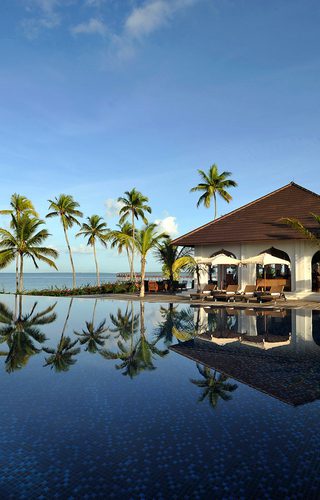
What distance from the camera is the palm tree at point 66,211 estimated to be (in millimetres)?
35791

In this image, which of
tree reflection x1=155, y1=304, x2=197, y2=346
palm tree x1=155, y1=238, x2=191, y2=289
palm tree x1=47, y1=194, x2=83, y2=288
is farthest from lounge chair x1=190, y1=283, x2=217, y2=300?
palm tree x1=47, y1=194, x2=83, y2=288

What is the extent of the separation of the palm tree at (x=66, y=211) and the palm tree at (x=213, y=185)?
12166 mm

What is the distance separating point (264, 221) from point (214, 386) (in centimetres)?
1865

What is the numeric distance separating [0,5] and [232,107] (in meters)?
12.9

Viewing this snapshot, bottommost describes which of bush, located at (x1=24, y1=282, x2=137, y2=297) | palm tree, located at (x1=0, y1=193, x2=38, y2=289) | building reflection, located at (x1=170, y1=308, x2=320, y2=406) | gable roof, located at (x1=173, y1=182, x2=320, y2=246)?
building reflection, located at (x1=170, y1=308, x2=320, y2=406)

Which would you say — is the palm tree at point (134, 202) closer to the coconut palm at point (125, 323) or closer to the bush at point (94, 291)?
the bush at point (94, 291)

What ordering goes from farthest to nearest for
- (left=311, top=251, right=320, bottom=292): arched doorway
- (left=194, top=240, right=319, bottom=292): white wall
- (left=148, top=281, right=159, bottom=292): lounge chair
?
(left=148, top=281, right=159, bottom=292): lounge chair, (left=311, top=251, right=320, bottom=292): arched doorway, (left=194, top=240, right=319, bottom=292): white wall

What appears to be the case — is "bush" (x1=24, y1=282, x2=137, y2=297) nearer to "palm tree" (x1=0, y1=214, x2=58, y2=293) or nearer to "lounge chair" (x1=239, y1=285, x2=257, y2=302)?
"palm tree" (x1=0, y1=214, x2=58, y2=293)

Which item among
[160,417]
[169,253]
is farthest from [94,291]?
[160,417]

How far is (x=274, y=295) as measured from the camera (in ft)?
64.5

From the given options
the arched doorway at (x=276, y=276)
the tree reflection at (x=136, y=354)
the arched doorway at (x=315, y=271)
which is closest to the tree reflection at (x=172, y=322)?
the tree reflection at (x=136, y=354)

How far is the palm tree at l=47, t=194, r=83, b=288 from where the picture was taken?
3579 centimetres

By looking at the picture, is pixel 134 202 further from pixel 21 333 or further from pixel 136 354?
pixel 136 354

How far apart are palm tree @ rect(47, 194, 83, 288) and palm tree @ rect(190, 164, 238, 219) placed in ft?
39.9
